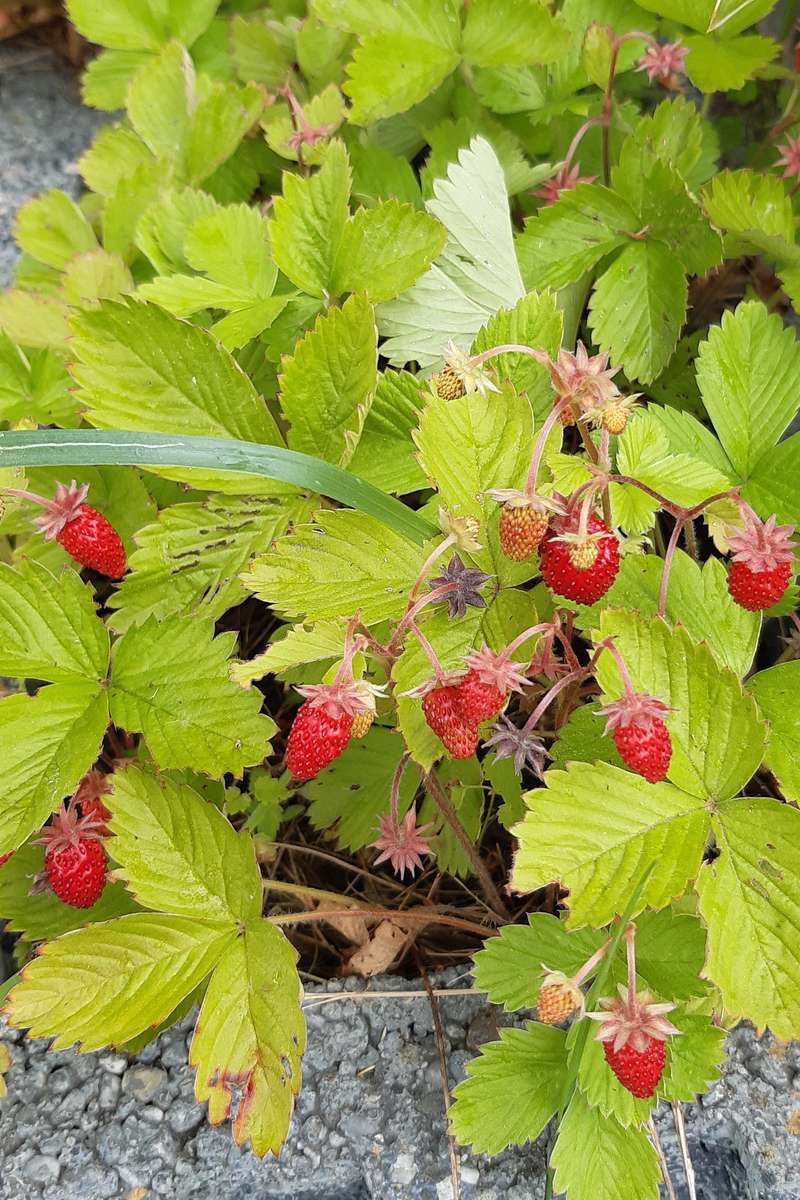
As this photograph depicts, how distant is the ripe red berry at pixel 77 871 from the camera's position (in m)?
1.43

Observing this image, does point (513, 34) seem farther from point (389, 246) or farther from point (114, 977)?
point (114, 977)

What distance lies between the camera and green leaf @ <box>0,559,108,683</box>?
4.97 feet

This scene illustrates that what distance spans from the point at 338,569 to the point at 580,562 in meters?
0.36

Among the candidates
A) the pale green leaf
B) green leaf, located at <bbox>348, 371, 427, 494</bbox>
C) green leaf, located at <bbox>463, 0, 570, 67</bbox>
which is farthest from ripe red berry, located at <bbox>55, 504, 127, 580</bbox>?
green leaf, located at <bbox>463, 0, 570, 67</bbox>

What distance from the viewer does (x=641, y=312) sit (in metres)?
1.84

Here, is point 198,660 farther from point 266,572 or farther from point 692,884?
point 692,884

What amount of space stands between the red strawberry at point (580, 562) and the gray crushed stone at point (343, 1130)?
0.74 metres

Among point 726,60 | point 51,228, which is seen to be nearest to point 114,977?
point 51,228

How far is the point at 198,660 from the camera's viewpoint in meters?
1.50

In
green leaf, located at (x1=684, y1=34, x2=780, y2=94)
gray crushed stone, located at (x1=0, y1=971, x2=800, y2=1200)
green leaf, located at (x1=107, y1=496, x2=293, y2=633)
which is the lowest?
gray crushed stone, located at (x1=0, y1=971, x2=800, y2=1200)

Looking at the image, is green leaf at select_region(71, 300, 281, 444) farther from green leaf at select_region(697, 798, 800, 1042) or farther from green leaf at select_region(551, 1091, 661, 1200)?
green leaf at select_region(551, 1091, 661, 1200)

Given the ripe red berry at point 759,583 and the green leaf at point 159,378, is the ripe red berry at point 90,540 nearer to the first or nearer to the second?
the green leaf at point 159,378

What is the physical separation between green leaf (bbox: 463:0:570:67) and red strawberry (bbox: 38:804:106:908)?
5.28 feet

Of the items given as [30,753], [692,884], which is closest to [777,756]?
[692,884]
